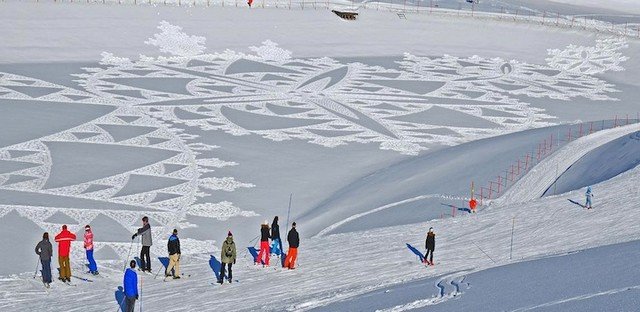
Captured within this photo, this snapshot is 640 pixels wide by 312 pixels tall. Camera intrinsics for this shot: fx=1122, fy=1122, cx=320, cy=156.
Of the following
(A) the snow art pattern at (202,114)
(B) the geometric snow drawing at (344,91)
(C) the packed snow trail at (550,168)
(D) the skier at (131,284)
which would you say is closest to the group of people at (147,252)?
(D) the skier at (131,284)

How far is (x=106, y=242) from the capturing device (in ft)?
65.8

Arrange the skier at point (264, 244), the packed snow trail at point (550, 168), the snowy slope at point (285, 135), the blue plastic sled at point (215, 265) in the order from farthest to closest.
Result: the packed snow trail at point (550, 168) < the snowy slope at point (285, 135) < the blue plastic sled at point (215, 265) < the skier at point (264, 244)

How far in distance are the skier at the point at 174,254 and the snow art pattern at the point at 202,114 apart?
355cm

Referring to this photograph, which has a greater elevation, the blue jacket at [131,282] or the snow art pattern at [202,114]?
the blue jacket at [131,282]

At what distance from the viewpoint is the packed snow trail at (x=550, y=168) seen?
23.1 m

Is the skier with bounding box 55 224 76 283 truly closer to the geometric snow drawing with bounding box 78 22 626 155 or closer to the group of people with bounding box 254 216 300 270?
the group of people with bounding box 254 216 300 270

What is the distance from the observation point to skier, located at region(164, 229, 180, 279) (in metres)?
15.3

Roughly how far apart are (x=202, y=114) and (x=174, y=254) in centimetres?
1768

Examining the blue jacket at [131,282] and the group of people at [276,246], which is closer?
the blue jacket at [131,282]

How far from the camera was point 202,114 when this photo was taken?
3297 cm

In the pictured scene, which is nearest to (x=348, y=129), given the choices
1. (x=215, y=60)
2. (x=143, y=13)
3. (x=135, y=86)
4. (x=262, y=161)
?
(x=262, y=161)

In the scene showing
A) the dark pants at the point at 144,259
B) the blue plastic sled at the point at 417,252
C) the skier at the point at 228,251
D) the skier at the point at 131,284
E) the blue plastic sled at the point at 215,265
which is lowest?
the blue plastic sled at the point at 215,265

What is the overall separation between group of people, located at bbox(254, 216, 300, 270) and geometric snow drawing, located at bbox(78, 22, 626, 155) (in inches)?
512

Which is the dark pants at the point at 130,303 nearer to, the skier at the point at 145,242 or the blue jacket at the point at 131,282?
the blue jacket at the point at 131,282
